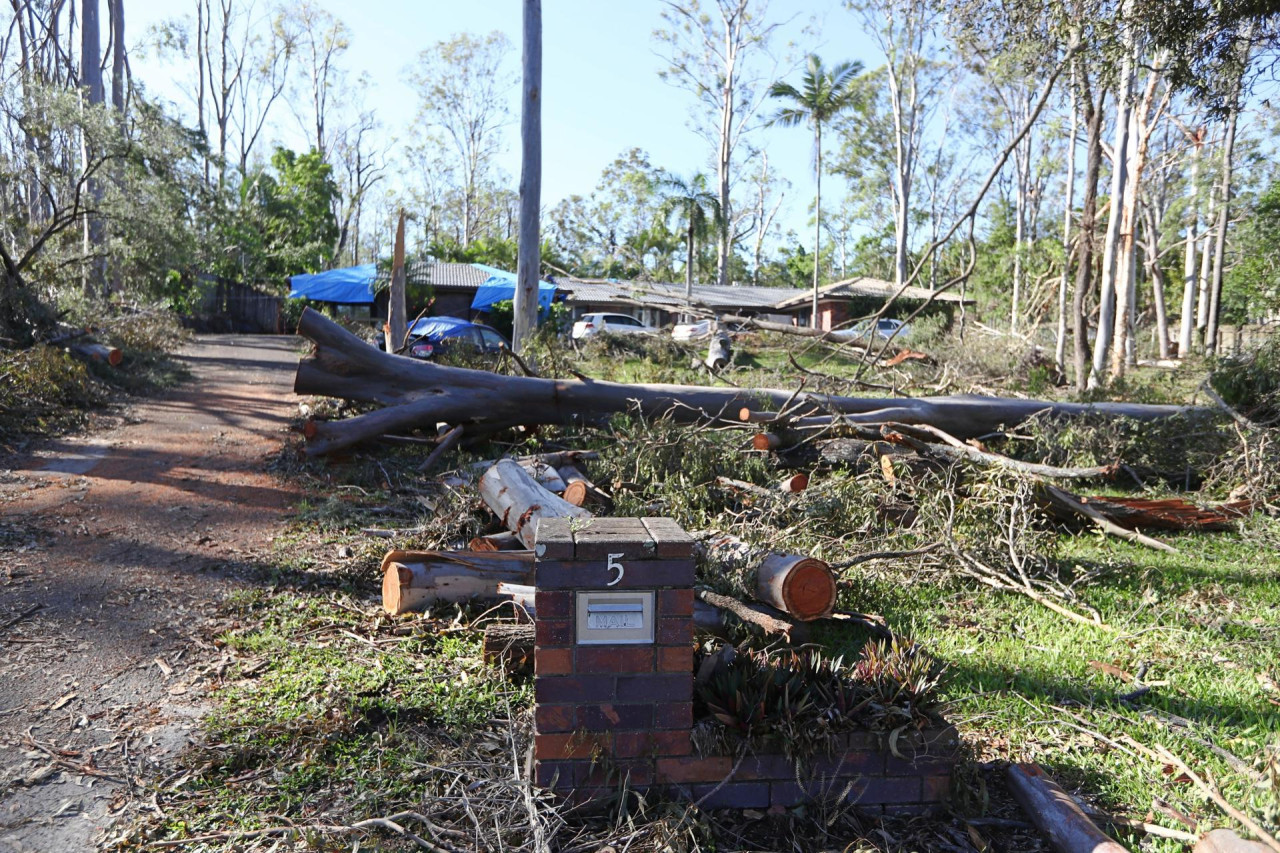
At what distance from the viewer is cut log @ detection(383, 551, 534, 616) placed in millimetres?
5262

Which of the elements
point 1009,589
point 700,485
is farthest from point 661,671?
point 700,485

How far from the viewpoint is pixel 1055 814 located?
3125mm

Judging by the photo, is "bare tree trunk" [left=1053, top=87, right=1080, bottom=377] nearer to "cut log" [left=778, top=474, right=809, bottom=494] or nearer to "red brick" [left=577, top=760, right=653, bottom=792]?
"cut log" [left=778, top=474, right=809, bottom=494]

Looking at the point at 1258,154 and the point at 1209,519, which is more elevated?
the point at 1258,154

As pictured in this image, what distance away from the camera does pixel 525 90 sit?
15.4 meters

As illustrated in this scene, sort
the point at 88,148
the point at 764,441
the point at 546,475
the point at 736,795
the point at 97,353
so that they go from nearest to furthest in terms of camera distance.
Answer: the point at 736,795 → the point at 546,475 → the point at 764,441 → the point at 97,353 → the point at 88,148

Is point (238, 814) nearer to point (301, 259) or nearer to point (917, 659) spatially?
point (917, 659)

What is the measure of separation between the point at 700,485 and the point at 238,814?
457cm

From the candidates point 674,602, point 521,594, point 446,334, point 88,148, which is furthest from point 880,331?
point 674,602

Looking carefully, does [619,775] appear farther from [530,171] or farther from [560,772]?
[530,171]

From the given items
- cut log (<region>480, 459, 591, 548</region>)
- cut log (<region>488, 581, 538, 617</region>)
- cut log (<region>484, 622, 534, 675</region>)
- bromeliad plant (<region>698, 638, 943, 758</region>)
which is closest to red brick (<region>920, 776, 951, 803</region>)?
bromeliad plant (<region>698, 638, 943, 758</region>)

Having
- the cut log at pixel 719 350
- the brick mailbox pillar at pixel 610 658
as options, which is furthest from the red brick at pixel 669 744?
the cut log at pixel 719 350

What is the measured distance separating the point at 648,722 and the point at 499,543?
305cm

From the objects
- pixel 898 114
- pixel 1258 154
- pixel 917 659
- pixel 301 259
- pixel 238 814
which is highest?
pixel 898 114
